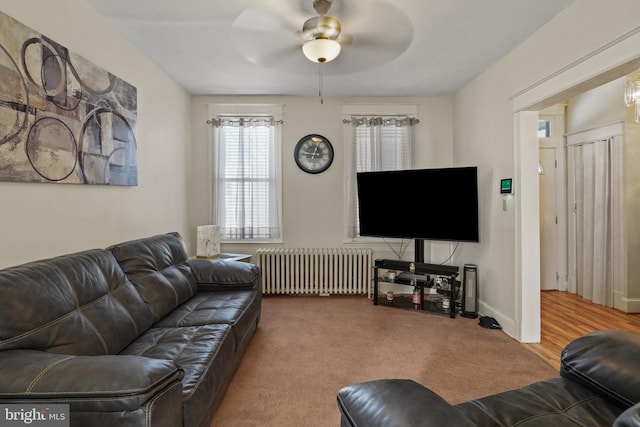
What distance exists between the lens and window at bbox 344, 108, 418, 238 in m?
4.22

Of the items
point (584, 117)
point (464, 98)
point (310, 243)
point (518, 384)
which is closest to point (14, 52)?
point (310, 243)

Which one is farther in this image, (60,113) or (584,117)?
(584,117)

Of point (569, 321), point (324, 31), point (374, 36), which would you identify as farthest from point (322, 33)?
point (569, 321)

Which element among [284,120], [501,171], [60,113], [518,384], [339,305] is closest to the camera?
[60,113]

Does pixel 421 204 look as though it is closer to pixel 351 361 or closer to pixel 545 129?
pixel 351 361

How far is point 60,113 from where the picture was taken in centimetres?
198

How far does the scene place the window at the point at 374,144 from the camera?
4.22 meters

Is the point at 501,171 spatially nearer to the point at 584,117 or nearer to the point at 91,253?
the point at 584,117

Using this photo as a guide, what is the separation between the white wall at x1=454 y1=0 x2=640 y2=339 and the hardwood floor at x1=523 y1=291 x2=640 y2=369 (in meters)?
0.29

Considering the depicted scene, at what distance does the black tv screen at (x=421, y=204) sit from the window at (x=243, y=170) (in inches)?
48.4

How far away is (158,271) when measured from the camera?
8.26ft

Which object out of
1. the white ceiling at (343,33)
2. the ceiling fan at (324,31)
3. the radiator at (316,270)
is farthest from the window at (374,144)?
the ceiling fan at (324,31)

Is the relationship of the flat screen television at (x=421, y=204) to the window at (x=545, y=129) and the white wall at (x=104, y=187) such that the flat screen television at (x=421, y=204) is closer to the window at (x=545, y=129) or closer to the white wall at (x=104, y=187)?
the window at (x=545, y=129)

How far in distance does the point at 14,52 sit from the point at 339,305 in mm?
3505
